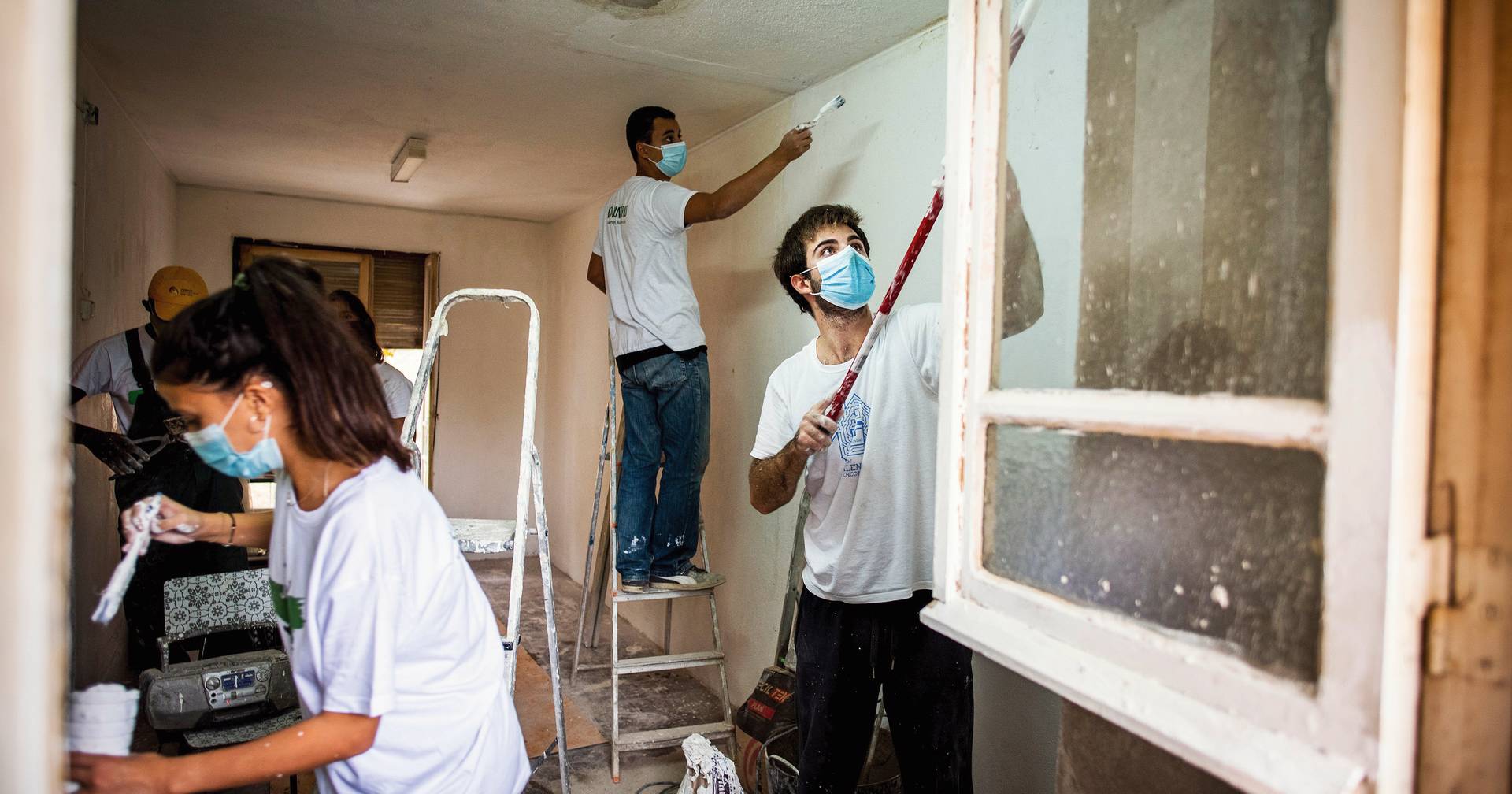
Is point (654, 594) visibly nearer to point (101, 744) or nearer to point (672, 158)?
point (672, 158)

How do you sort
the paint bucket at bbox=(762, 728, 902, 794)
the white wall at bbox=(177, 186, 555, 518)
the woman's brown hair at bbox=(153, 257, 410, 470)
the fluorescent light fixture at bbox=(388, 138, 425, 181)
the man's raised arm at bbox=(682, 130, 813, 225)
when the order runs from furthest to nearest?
1. the white wall at bbox=(177, 186, 555, 518)
2. the fluorescent light fixture at bbox=(388, 138, 425, 181)
3. the man's raised arm at bbox=(682, 130, 813, 225)
4. the paint bucket at bbox=(762, 728, 902, 794)
5. the woman's brown hair at bbox=(153, 257, 410, 470)

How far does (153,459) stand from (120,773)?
87.5 inches

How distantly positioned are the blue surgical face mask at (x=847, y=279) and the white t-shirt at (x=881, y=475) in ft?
0.31

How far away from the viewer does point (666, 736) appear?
9.44ft

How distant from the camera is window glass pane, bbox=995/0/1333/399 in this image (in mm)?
806

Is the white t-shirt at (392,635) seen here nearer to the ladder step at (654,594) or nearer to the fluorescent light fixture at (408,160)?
the ladder step at (654,594)

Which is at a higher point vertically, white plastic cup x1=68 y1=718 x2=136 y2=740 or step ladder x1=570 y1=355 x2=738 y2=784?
white plastic cup x1=68 y1=718 x2=136 y2=740

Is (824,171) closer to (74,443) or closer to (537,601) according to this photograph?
(74,443)

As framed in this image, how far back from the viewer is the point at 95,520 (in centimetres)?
303

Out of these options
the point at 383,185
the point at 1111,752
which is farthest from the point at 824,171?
the point at 383,185

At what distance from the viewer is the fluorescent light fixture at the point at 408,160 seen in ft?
12.7

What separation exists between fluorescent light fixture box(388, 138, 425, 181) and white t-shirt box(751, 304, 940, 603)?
9.01 feet

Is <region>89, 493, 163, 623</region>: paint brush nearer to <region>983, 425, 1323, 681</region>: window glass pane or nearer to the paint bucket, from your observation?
<region>983, 425, 1323, 681</region>: window glass pane

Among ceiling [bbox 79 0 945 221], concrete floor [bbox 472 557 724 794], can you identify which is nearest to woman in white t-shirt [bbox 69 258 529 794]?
ceiling [bbox 79 0 945 221]
